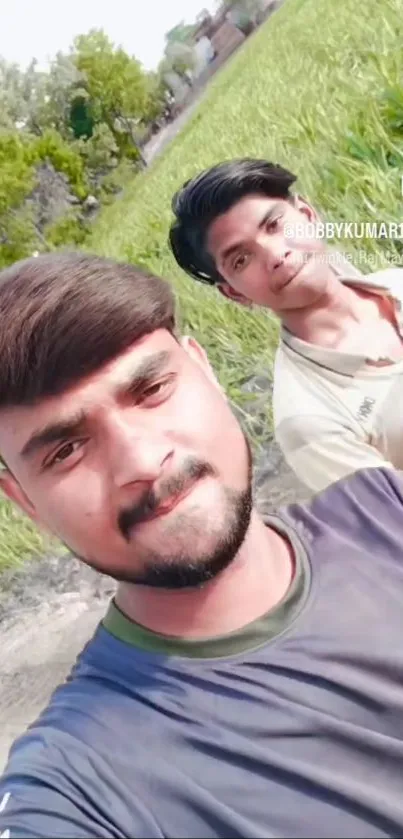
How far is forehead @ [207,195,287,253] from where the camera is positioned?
0.71 metres

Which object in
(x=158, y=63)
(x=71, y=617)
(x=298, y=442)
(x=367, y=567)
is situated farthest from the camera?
(x=158, y=63)

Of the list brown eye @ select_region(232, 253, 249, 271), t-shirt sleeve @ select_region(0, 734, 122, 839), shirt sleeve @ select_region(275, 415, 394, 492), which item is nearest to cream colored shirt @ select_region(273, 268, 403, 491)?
shirt sleeve @ select_region(275, 415, 394, 492)

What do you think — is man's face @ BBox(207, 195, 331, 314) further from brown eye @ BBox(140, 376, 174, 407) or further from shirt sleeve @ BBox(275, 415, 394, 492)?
brown eye @ BBox(140, 376, 174, 407)

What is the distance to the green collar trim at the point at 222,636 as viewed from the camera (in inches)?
16.9

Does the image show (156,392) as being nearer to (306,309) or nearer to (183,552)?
(183,552)

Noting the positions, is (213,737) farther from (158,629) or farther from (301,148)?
(301,148)

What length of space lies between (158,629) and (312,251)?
42 cm

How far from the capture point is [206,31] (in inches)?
49.4

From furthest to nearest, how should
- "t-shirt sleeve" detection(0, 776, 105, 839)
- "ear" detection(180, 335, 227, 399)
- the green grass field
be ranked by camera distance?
the green grass field < "ear" detection(180, 335, 227, 399) < "t-shirt sleeve" detection(0, 776, 105, 839)

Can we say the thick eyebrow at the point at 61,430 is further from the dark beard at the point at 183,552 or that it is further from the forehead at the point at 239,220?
the forehead at the point at 239,220

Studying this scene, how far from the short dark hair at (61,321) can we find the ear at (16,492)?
6 centimetres

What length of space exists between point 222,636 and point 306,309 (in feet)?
1.25

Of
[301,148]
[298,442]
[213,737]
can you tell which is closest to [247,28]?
[301,148]

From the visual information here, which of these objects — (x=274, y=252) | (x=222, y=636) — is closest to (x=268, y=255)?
(x=274, y=252)
